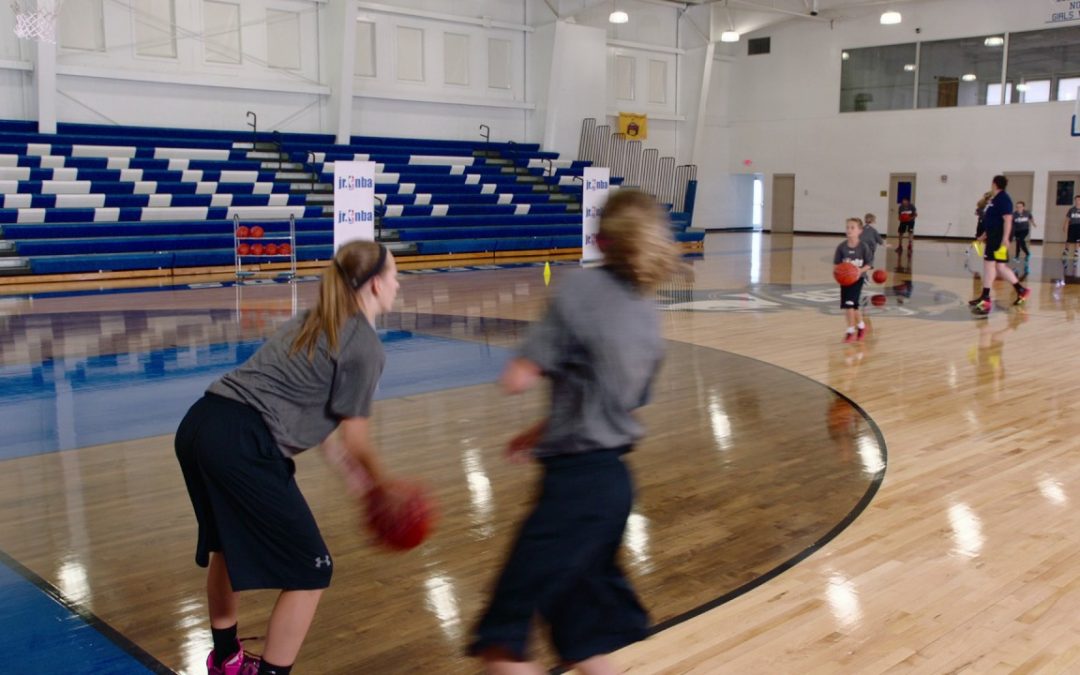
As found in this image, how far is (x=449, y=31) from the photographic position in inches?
1024

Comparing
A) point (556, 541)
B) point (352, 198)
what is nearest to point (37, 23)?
point (352, 198)

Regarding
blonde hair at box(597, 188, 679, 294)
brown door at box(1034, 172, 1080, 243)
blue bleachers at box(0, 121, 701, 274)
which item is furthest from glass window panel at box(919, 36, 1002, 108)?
blonde hair at box(597, 188, 679, 294)

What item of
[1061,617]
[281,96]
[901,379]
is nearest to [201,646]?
[1061,617]

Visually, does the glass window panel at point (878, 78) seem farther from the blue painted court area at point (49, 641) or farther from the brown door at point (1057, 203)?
the blue painted court area at point (49, 641)

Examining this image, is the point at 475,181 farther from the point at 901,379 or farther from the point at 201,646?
the point at 201,646

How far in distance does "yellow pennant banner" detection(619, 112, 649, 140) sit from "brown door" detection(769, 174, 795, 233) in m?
6.42

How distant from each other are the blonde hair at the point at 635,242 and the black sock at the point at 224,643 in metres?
1.73

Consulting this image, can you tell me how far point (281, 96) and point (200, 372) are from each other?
53.0 feet

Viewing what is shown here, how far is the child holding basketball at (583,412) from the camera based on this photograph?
2412 mm

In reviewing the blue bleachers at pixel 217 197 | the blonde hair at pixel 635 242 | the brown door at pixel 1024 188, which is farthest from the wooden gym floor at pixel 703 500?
the brown door at pixel 1024 188

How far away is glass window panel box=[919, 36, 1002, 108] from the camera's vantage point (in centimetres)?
2888

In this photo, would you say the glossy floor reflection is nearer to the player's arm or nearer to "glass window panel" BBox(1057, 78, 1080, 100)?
the player's arm

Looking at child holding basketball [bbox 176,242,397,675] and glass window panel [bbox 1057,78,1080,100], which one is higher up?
glass window panel [bbox 1057,78,1080,100]

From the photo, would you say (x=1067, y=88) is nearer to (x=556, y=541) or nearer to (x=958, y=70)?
(x=958, y=70)
